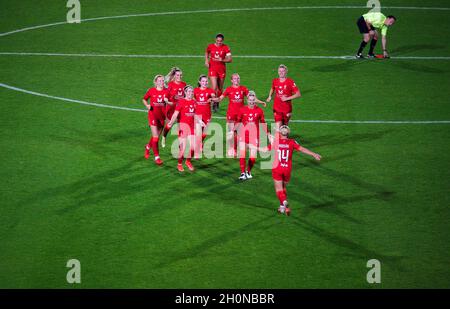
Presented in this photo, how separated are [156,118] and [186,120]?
35.6 inches

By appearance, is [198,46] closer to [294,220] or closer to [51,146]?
[51,146]

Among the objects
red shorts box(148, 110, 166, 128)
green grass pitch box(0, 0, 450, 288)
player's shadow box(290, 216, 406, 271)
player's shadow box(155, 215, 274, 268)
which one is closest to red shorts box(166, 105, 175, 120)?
red shorts box(148, 110, 166, 128)

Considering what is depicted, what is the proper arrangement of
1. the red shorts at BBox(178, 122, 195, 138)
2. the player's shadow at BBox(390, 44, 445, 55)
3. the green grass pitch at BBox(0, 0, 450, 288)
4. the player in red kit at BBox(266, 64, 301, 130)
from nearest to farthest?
the green grass pitch at BBox(0, 0, 450, 288)
the red shorts at BBox(178, 122, 195, 138)
the player in red kit at BBox(266, 64, 301, 130)
the player's shadow at BBox(390, 44, 445, 55)

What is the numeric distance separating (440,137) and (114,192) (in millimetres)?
9014

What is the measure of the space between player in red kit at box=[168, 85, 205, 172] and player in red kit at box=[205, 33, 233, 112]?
3983 mm

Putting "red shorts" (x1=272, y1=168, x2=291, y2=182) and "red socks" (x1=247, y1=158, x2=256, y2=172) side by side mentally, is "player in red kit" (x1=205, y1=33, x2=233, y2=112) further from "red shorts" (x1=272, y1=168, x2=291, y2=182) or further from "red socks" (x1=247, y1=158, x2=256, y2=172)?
"red shorts" (x1=272, y1=168, x2=291, y2=182)

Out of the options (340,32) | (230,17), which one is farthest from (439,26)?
(230,17)

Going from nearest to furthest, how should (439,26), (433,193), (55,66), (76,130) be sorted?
1. (433,193)
2. (76,130)
3. (55,66)
4. (439,26)

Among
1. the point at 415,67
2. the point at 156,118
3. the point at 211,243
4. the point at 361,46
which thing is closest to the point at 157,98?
the point at 156,118

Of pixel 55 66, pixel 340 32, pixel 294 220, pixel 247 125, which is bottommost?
pixel 294 220

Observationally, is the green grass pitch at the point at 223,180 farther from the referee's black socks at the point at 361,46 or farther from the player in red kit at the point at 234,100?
the player in red kit at the point at 234,100

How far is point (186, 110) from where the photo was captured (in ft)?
56.9

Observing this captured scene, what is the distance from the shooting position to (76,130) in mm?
19906

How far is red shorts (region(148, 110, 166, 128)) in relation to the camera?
1777 centimetres
